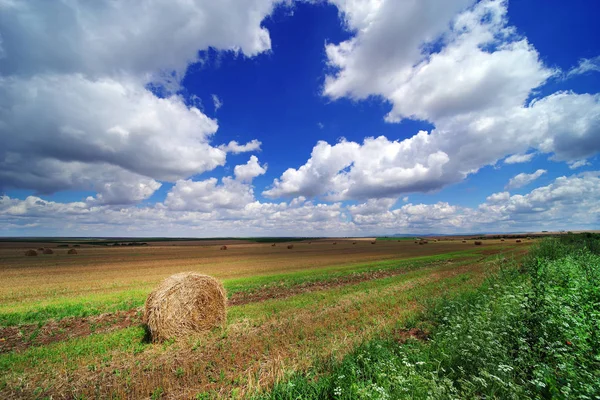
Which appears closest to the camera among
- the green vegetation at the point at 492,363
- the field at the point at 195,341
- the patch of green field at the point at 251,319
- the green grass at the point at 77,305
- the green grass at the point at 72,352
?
the green vegetation at the point at 492,363

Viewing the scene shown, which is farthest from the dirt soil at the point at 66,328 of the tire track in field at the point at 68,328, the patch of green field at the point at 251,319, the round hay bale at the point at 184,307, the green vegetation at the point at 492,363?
the green vegetation at the point at 492,363

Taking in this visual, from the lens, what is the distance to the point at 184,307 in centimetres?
1127

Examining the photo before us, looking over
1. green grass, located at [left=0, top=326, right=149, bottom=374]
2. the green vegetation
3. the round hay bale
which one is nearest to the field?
green grass, located at [left=0, top=326, right=149, bottom=374]

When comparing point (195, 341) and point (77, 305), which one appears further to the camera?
point (77, 305)

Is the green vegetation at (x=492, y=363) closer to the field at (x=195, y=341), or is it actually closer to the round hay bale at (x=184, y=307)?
the field at (x=195, y=341)

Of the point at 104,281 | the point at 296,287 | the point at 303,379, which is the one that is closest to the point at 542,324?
the point at 303,379

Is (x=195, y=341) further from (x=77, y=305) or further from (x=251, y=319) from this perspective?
(x=77, y=305)

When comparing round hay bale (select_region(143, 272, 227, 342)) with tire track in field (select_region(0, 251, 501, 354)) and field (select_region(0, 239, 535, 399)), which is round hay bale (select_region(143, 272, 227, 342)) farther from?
tire track in field (select_region(0, 251, 501, 354))

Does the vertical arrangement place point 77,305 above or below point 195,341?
below

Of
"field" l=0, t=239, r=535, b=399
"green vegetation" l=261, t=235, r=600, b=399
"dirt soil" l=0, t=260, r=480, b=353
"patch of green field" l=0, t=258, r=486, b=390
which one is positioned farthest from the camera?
"dirt soil" l=0, t=260, r=480, b=353

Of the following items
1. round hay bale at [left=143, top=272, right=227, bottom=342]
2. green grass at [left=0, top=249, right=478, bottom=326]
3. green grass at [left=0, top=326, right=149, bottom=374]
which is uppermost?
round hay bale at [left=143, top=272, right=227, bottom=342]

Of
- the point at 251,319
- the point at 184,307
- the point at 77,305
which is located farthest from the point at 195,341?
the point at 77,305

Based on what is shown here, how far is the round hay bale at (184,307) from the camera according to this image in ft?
34.1

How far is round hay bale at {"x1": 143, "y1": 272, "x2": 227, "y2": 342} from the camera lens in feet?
34.1
